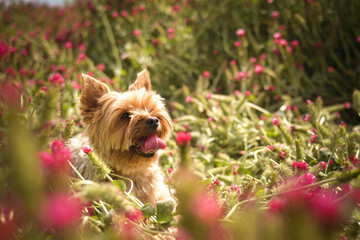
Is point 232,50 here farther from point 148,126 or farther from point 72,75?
point 148,126

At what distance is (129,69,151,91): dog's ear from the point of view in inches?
103

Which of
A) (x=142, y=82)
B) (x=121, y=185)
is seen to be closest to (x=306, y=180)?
(x=121, y=185)

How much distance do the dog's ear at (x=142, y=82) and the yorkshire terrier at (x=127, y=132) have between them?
0.12 metres

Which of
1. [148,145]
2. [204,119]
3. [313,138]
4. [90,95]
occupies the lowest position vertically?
[204,119]

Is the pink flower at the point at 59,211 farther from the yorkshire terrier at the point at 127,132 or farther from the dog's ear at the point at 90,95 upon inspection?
the dog's ear at the point at 90,95

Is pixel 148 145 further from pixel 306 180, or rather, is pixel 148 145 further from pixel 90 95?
pixel 306 180

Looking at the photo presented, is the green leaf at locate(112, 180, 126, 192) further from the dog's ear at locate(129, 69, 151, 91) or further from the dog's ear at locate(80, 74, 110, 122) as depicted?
the dog's ear at locate(129, 69, 151, 91)

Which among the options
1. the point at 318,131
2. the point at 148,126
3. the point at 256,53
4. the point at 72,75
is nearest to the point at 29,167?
the point at 148,126

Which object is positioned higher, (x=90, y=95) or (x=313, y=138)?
(x=90, y=95)

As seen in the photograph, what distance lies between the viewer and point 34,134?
1102 mm

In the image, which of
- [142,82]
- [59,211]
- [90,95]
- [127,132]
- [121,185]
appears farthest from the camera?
[142,82]

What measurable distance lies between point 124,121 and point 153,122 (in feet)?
0.81

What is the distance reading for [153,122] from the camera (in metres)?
2.27

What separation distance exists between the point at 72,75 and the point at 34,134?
11.7 feet
